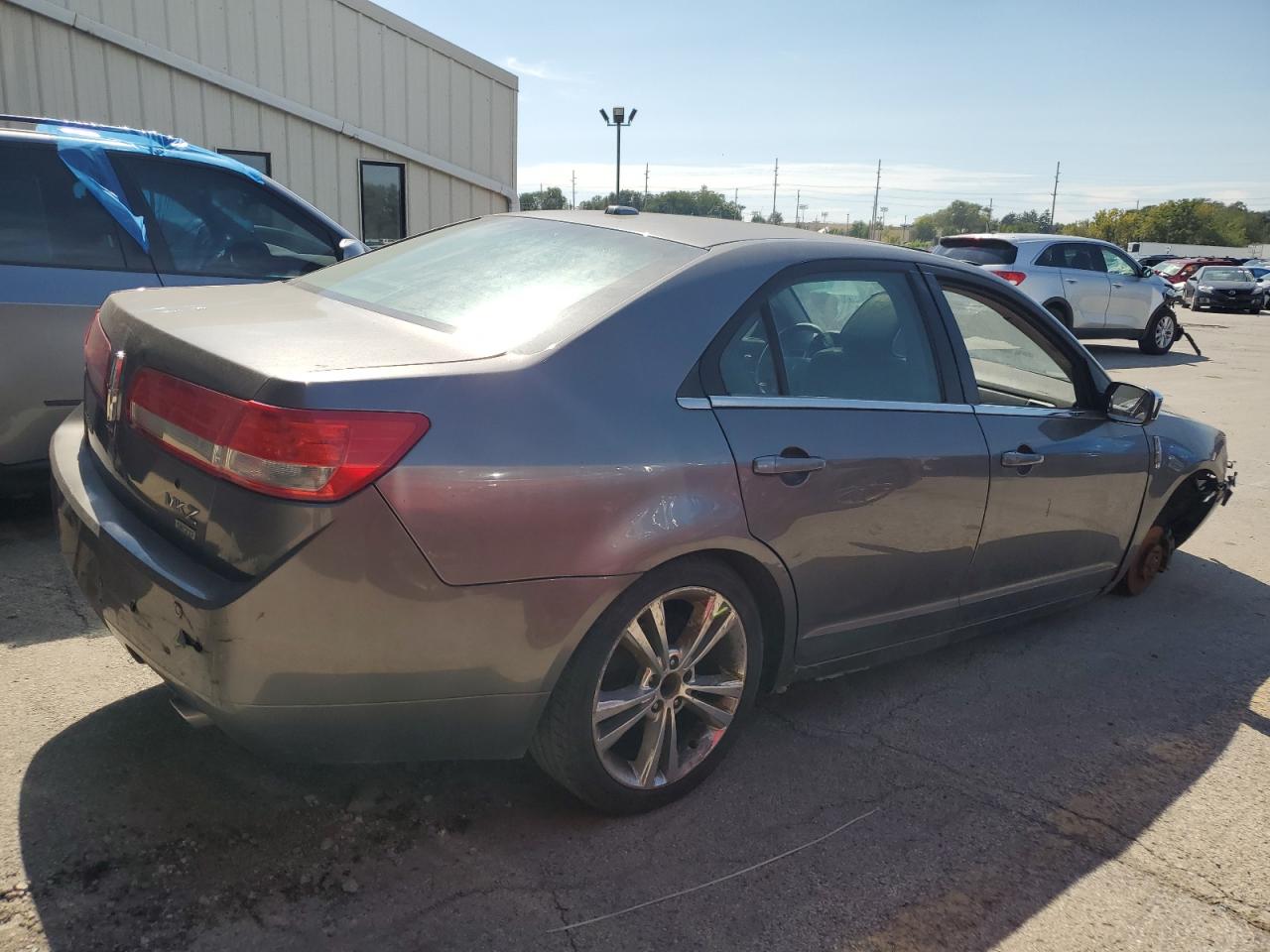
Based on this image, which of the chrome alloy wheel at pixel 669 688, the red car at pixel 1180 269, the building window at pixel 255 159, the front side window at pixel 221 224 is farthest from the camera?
the red car at pixel 1180 269

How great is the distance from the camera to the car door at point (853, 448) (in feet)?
9.22

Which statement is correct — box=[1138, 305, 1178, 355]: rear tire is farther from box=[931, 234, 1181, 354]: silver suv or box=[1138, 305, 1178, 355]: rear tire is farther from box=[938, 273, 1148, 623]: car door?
box=[938, 273, 1148, 623]: car door

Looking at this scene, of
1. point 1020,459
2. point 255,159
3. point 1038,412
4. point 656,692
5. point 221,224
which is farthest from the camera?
point 255,159

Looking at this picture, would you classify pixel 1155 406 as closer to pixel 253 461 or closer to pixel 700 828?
pixel 700 828

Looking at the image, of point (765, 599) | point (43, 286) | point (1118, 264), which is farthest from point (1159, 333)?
point (43, 286)

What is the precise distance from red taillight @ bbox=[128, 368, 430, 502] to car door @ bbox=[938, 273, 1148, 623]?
214 cm

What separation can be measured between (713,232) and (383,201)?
33.6ft

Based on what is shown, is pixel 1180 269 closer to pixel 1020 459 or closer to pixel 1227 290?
pixel 1227 290

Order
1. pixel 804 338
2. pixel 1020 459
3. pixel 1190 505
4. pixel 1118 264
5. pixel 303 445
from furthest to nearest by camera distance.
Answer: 1. pixel 1118 264
2. pixel 1190 505
3. pixel 1020 459
4. pixel 804 338
5. pixel 303 445

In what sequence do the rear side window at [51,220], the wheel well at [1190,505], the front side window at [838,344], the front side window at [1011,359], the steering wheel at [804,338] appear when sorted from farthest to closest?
the wheel well at [1190,505] < the rear side window at [51,220] < the front side window at [1011,359] < the steering wheel at [804,338] < the front side window at [838,344]

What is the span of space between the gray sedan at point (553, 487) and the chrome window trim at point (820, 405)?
12mm

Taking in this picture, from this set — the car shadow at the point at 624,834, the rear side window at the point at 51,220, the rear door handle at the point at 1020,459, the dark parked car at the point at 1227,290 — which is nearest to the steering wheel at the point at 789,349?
the rear door handle at the point at 1020,459

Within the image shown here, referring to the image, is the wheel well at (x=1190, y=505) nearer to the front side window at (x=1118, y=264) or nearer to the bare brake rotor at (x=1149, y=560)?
the bare brake rotor at (x=1149, y=560)

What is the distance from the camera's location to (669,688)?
108 inches
